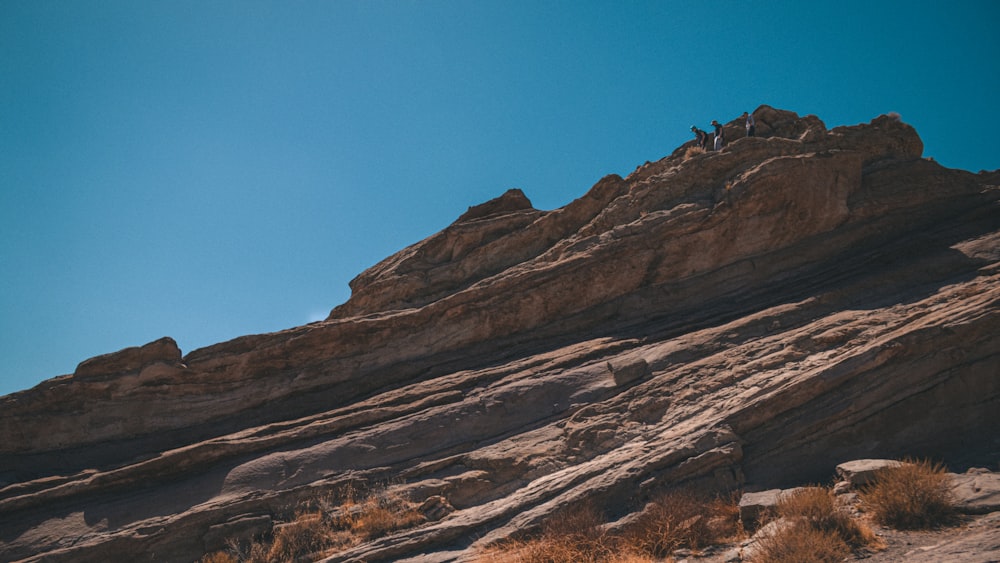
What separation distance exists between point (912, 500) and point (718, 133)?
1380 centimetres

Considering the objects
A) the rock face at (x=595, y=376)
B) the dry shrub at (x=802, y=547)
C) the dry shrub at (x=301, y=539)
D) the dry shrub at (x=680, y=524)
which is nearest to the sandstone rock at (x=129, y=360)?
the rock face at (x=595, y=376)

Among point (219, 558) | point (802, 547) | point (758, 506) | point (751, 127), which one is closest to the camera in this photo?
point (802, 547)

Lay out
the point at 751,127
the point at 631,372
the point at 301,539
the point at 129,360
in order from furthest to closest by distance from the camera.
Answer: the point at 751,127
the point at 129,360
the point at 631,372
the point at 301,539

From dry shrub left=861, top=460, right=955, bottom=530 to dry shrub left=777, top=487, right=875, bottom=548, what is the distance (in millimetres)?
486

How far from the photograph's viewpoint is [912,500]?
8.08 m

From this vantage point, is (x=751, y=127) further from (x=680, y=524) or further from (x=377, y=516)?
(x=377, y=516)

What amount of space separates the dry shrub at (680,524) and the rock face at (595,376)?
467 mm

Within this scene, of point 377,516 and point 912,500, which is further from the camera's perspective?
point 377,516

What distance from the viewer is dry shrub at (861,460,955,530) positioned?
8.01 meters

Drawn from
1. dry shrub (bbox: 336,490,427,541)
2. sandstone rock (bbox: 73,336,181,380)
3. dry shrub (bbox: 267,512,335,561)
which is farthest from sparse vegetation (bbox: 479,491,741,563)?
sandstone rock (bbox: 73,336,181,380)

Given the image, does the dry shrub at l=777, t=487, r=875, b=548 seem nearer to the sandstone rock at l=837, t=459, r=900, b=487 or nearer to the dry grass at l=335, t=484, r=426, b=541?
the sandstone rock at l=837, t=459, r=900, b=487

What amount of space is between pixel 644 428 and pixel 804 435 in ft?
10.00

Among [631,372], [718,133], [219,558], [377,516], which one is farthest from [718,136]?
[219,558]

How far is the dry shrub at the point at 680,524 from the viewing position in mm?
9055
